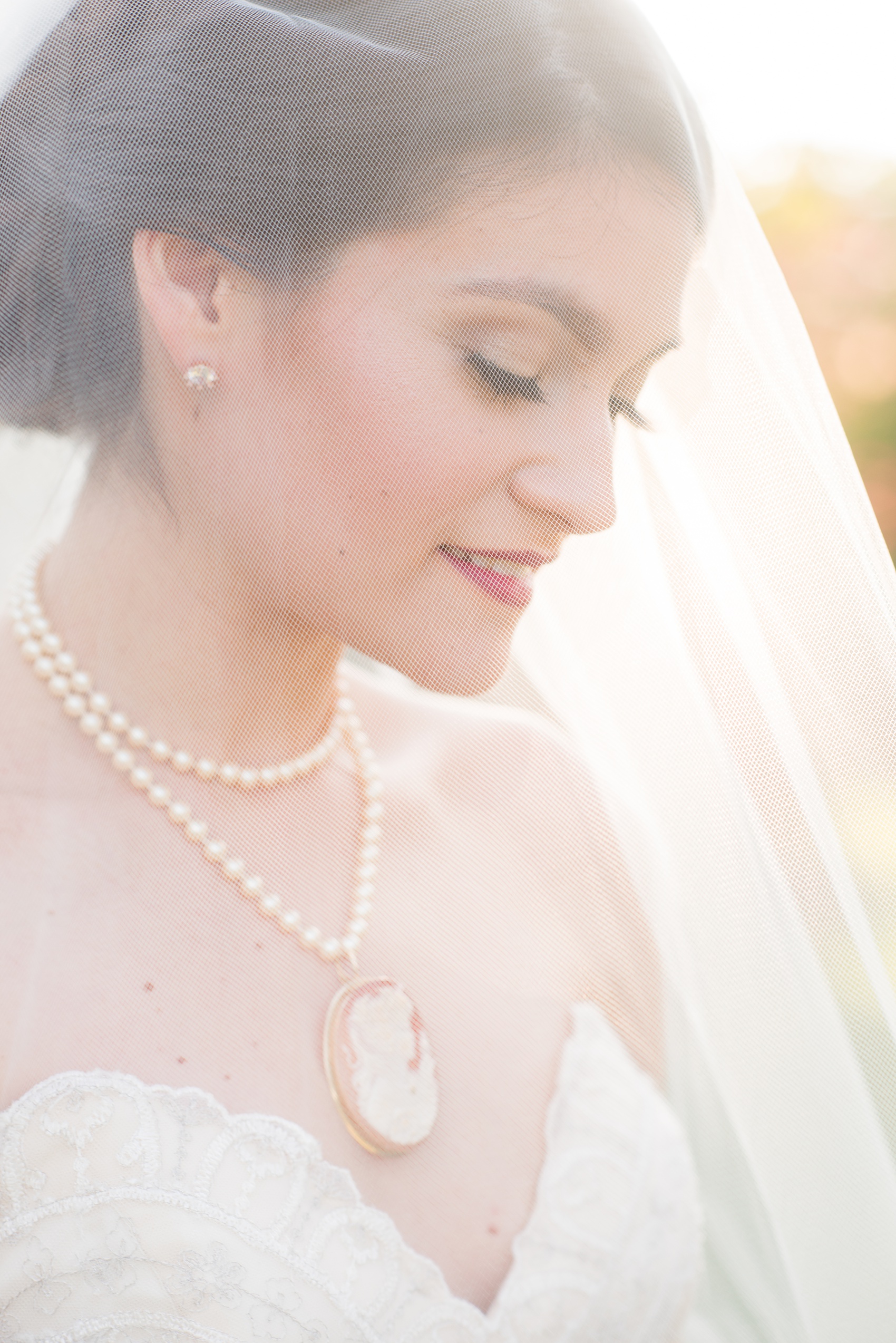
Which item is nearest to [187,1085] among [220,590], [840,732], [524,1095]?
[524,1095]

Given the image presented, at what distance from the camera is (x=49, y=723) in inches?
54.0

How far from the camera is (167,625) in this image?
1.37 m

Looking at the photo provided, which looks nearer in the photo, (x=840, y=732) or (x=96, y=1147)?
(x=96, y=1147)

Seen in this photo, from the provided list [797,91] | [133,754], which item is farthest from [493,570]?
[797,91]

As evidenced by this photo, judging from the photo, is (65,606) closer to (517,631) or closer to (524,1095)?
(517,631)

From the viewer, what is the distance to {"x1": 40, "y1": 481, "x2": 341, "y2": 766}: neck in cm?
134

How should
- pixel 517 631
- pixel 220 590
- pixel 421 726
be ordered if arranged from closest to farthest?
pixel 220 590, pixel 517 631, pixel 421 726

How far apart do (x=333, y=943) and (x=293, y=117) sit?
0.92 meters

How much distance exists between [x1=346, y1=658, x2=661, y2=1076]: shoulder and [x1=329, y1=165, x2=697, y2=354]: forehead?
55cm

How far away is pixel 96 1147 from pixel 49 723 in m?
0.48

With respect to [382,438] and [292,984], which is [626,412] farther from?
[292,984]

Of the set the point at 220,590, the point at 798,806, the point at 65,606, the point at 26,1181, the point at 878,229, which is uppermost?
the point at 878,229

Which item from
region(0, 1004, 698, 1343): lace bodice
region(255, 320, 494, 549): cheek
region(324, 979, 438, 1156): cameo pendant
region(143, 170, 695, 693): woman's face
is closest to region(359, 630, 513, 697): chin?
region(143, 170, 695, 693): woman's face

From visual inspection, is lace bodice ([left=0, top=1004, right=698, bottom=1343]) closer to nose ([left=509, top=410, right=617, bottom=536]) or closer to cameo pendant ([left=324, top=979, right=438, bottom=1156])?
cameo pendant ([left=324, top=979, right=438, bottom=1156])
